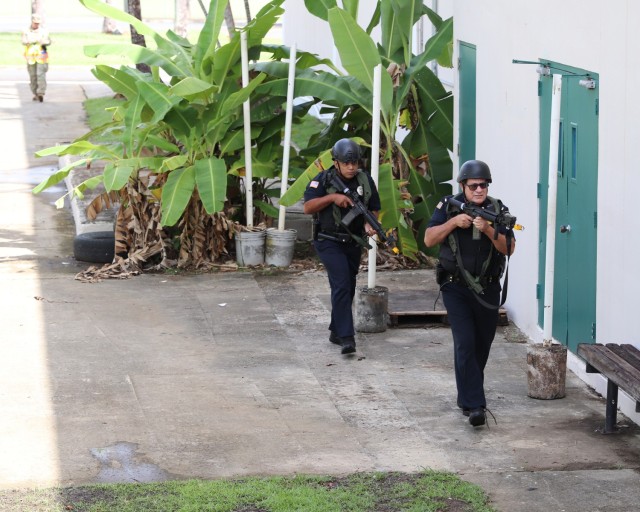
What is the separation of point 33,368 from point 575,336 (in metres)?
4.34

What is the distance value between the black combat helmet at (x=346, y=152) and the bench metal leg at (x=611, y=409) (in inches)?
116

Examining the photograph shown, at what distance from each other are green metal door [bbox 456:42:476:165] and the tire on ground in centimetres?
410

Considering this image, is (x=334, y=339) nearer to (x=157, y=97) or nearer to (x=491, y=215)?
(x=491, y=215)

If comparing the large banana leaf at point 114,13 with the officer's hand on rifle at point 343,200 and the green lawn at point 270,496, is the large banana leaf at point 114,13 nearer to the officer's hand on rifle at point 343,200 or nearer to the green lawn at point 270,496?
the officer's hand on rifle at point 343,200

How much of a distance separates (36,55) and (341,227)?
19.2 meters

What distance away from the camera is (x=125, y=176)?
12.3 meters

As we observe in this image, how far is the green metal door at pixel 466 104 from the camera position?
12219mm

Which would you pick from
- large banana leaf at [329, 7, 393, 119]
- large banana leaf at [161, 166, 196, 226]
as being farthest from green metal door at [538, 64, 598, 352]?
large banana leaf at [161, 166, 196, 226]

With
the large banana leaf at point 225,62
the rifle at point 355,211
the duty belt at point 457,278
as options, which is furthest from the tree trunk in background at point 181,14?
the duty belt at point 457,278

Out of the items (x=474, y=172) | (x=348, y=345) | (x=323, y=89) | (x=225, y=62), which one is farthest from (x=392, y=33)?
(x=474, y=172)

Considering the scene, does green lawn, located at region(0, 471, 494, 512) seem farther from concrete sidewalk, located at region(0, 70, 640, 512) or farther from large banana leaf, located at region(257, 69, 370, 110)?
large banana leaf, located at region(257, 69, 370, 110)

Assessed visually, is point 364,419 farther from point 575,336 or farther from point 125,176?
point 125,176

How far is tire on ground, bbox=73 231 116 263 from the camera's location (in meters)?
13.4

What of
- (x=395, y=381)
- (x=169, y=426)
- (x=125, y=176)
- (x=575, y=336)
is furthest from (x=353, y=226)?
(x=125, y=176)
